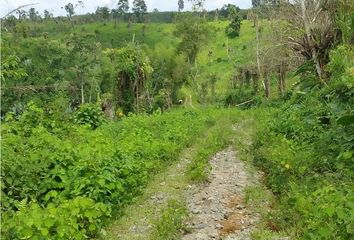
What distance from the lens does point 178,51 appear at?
47250 mm

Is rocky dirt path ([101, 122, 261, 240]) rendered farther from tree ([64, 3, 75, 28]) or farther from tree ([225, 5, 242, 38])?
tree ([64, 3, 75, 28])

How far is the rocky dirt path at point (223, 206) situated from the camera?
6977 millimetres

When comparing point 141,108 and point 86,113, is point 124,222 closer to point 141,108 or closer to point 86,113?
point 86,113

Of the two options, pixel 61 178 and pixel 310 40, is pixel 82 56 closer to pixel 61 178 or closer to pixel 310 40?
pixel 310 40

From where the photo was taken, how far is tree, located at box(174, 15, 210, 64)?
4656 cm

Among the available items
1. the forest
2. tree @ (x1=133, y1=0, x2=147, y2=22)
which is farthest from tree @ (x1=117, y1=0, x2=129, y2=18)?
the forest

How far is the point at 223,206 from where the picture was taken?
8125 millimetres

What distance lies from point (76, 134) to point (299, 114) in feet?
22.1

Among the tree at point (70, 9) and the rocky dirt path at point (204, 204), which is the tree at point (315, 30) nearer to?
the rocky dirt path at point (204, 204)

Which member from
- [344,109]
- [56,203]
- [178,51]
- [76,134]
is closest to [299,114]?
[344,109]

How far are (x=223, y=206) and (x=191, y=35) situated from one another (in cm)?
4015

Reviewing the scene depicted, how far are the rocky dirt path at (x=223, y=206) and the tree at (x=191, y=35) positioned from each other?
37.0m

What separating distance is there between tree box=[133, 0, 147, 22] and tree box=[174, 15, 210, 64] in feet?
198

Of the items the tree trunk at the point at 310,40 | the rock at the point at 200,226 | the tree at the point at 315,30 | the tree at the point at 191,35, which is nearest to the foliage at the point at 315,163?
the rock at the point at 200,226
